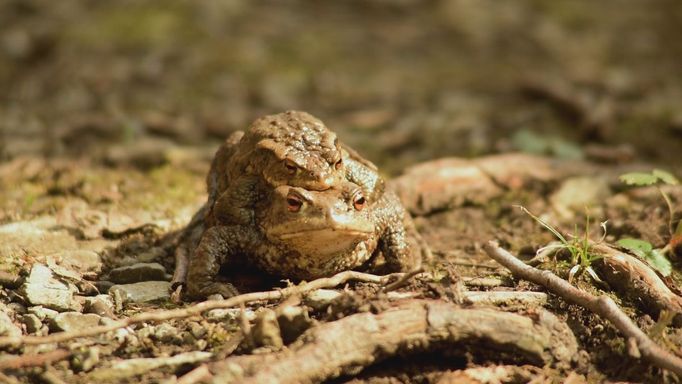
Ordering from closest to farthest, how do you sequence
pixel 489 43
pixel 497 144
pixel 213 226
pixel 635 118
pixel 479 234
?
1. pixel 213 226
2. pixel 479 234
3. pixel 497 144
4. pixel 635 118
5. pixel 489 43

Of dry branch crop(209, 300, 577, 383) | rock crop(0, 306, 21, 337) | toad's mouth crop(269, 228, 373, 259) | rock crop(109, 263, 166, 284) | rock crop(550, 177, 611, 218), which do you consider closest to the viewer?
dry branch crop(209, 300, 577, 383)

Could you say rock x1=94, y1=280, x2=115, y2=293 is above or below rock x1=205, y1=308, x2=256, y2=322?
above

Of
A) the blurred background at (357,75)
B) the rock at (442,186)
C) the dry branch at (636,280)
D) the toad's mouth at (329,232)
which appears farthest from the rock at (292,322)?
the blurred background at (357,75)

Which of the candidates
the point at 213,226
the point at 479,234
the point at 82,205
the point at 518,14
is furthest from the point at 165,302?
the point at 518,14

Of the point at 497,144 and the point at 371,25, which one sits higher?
the point at 371,25

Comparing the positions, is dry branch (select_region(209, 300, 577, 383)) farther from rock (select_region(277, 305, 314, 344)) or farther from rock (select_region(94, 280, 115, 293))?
rock (select_region(94, 280, 115, 293))

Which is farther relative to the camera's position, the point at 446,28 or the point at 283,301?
the point at 446,28

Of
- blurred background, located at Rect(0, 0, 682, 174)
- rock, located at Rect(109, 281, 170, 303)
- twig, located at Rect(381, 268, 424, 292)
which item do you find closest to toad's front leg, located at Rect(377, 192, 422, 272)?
twig, located at Rect(381, 268, 424, 292)

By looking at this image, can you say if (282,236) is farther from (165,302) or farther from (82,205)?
(82,205)

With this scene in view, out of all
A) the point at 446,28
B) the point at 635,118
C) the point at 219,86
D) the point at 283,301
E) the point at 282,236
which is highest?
the point at 446,28
